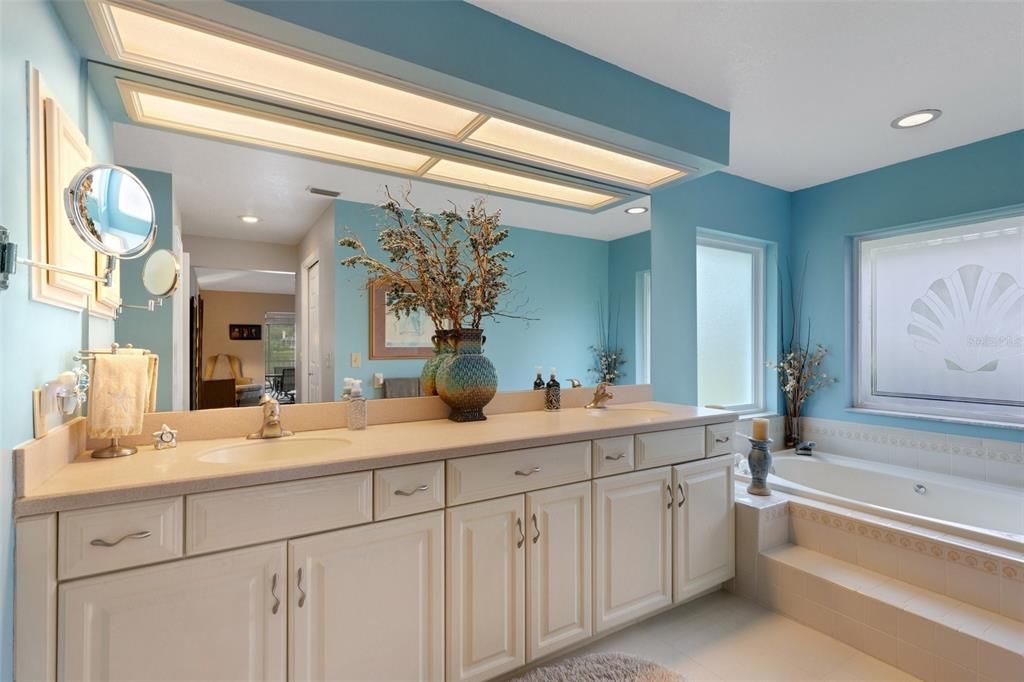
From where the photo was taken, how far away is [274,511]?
1.23 m

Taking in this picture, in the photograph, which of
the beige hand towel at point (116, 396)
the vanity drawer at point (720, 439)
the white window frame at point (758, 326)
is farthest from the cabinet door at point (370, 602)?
the white window frame at point (758, 326)

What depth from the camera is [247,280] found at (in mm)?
1676

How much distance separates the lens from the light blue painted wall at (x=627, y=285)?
2531 mm

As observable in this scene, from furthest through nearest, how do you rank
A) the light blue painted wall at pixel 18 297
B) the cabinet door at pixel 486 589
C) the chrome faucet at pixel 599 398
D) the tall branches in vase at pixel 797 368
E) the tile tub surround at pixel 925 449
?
the tall branches in vase at pixel 797 368
the tile tub surround at pixel 925 449
the chrome faucet at pixel 599 398
the cabinet door at pixel 486 589
the light blue painted wall at pixel 18 297

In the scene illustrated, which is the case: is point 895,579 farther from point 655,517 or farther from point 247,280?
point 247,280

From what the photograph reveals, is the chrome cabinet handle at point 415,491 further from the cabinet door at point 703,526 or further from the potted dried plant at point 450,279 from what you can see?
the cabinet door at point 703,526

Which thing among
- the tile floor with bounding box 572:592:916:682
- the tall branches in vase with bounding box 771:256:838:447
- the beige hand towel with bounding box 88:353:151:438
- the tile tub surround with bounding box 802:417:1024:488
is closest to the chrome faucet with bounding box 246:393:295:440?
the beige hand towel with bounding box 88:353:151:438

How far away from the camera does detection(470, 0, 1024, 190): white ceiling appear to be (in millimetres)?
1691

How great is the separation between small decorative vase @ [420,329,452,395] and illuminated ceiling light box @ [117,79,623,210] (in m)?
0.70

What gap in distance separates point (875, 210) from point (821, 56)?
174cm

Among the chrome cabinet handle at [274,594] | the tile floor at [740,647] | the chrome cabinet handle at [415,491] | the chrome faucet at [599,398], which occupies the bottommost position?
the tile floor at [740,647]

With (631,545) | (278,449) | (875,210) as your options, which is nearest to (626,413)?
(631,545)

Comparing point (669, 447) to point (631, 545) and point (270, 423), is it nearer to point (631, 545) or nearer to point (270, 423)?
point (631, 545)

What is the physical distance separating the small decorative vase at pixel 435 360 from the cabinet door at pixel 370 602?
65 centimetres
